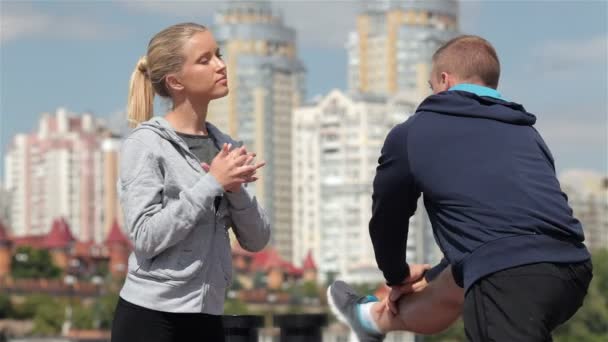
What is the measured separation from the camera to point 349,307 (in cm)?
417

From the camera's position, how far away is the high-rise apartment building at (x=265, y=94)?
133500 millimetres

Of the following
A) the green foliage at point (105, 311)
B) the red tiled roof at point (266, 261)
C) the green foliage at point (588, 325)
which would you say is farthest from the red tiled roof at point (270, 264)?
the green foliage at point (588, 325)

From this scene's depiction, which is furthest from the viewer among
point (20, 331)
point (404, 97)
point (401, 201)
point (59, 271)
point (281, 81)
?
point (281, 81)

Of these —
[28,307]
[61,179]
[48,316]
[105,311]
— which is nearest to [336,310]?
[105,311]

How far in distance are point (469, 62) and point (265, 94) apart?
135132 mm

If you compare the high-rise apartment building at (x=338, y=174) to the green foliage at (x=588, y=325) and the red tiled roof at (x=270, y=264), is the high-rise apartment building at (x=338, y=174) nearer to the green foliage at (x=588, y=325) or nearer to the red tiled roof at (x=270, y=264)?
the red tiled roof at (x=270, y=264)

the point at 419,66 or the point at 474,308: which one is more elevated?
the point at 419,66

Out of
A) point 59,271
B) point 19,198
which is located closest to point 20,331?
point 59,271

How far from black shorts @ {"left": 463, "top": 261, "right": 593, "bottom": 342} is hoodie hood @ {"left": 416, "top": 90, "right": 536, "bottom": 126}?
35 cm

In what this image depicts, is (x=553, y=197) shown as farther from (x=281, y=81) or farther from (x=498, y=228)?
(x=281, y=81)

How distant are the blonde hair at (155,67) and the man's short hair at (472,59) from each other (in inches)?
21.5

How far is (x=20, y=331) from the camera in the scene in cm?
9119

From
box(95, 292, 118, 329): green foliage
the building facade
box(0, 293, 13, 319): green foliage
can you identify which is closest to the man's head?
box(95, 292, 118, 329): green foliage

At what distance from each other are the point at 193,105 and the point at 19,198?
144 meters
